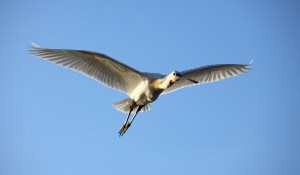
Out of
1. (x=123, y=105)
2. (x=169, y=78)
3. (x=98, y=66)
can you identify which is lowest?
(x=123, y=105)

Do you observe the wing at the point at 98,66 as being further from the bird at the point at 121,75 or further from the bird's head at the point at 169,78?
the bird's head at the point at 169,78

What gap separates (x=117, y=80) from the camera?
32.8 feet

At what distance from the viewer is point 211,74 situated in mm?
11508

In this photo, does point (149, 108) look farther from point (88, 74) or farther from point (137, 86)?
point (88, 74)

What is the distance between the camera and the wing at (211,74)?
11062 millimetres

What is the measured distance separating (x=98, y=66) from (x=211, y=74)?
4207mm

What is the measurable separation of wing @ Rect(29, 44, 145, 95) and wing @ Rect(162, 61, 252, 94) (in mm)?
1802

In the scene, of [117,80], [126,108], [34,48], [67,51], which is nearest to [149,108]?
[126,108]

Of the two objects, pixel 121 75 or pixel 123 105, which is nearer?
pixel 121 75

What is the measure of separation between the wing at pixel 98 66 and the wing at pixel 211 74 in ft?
5.91

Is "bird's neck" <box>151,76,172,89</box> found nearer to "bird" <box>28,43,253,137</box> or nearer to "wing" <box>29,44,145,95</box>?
"bird" <box>28,43,253,137</box>

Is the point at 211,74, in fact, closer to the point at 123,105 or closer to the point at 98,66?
the point at 123,105

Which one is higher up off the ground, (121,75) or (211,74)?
(211,74)

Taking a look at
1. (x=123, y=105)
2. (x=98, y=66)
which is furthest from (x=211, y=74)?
(x=98, y=66)
